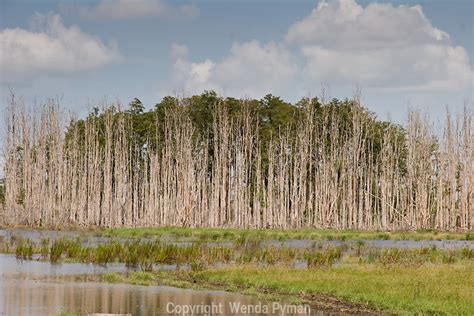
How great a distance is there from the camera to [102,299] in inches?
788

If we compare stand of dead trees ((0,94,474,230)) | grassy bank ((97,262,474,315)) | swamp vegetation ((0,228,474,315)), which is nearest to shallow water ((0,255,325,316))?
swamp vegetation ((0,228,474,315))

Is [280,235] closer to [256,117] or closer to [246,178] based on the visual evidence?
[246,178]

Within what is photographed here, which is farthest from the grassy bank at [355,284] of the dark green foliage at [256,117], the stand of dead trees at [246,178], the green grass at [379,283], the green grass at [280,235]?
the dark green foliage at [256,117]

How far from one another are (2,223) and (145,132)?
16780 mm

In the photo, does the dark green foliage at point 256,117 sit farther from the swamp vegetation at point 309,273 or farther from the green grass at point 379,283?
the green grass at point 379,283

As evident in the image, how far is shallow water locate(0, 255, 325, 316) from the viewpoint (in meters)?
18.3

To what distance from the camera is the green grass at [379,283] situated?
18.6 metres

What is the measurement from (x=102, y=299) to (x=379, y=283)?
305 inches

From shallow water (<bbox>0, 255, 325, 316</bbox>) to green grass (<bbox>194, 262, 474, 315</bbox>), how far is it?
175 centimetres

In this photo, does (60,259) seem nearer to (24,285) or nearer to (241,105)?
(24,285)

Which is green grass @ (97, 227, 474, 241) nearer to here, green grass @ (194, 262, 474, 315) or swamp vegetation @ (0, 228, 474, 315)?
swamp vegetation @ (0, 228, 474, 315)

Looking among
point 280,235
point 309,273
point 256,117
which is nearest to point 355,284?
point 309,273

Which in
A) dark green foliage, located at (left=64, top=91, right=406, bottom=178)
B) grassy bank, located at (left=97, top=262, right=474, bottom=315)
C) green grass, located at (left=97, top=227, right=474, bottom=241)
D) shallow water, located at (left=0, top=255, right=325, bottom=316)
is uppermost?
dark green foliage, located at (left=64, top=91, right=406, bottom=178)

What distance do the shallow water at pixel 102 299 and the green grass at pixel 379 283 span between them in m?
1.75
